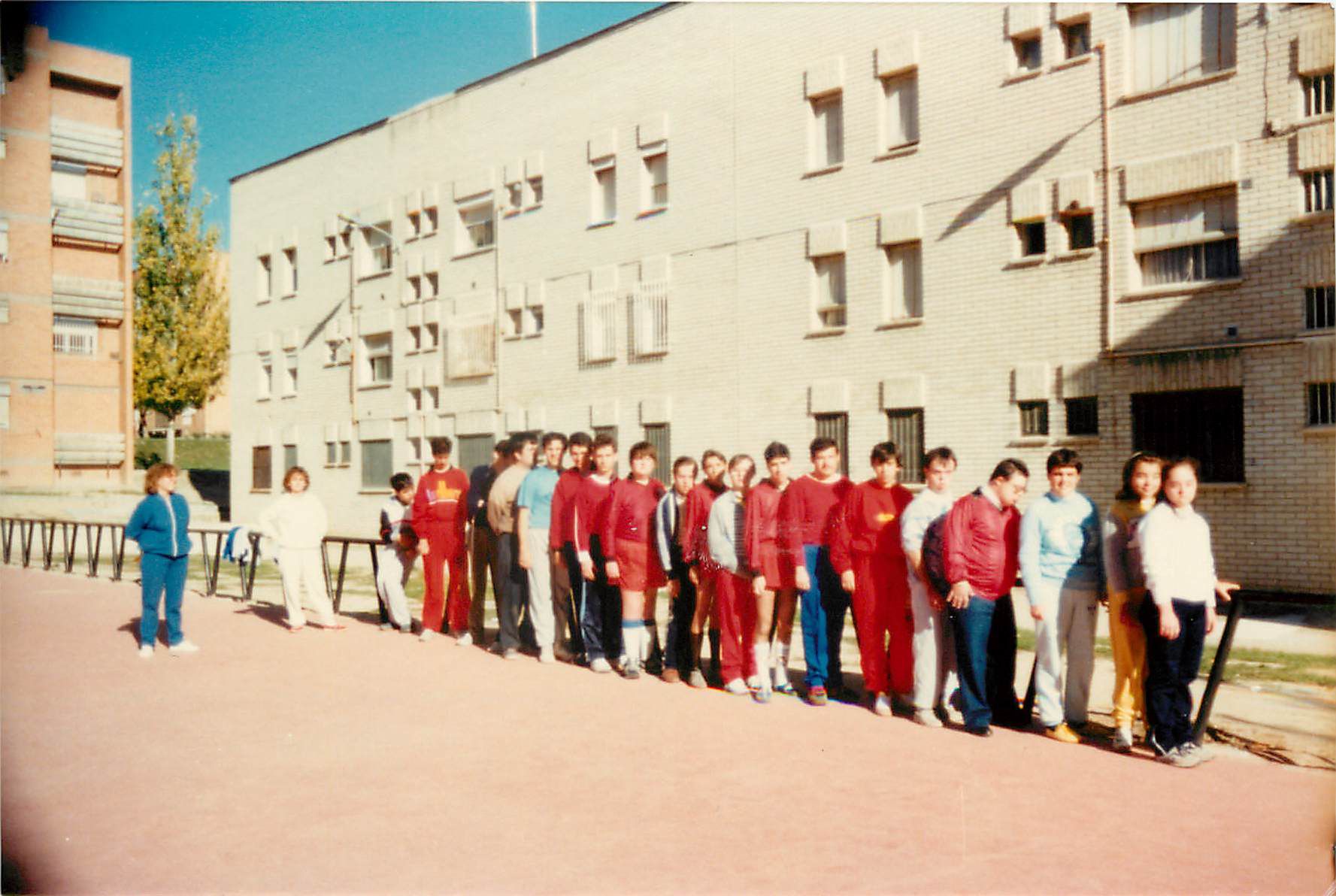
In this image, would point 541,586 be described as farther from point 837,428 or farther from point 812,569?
point 837,428

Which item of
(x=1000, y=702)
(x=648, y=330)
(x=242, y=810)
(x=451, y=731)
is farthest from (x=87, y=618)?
(x=648, y=330)

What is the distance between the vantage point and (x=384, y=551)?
38.5 ft

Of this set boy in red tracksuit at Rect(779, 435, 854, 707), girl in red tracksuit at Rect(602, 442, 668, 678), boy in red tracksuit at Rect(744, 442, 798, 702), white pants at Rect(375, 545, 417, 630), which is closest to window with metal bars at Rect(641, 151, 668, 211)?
white pants at Rect(375, 545, 417, 630)

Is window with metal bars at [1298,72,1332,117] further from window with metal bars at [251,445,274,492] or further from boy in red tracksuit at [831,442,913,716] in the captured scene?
window with metal bars at [251,445,274,492]

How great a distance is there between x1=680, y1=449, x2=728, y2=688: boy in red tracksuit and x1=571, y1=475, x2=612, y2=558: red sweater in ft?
2.84

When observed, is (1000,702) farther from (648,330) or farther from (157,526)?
(648,330)

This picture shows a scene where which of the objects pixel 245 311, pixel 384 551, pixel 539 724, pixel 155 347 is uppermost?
pixel 245 311

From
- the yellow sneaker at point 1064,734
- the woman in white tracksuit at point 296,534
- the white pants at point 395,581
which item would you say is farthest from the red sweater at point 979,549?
the woman in white tracksuit at point 296,534

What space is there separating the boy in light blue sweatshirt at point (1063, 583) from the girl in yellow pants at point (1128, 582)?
0.47 feet

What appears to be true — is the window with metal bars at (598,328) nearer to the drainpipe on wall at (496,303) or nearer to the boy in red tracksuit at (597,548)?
the drainpipe on wall at (496,303)

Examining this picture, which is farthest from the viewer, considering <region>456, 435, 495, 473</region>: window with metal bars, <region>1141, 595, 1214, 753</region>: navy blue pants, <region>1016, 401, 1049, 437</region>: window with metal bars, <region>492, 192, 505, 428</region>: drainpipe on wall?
<region>456, 435, 495, 473</region>: window with metal bars

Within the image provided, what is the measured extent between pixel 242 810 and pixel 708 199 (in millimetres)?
16985

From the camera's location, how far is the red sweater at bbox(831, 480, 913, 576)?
7672 millimetres

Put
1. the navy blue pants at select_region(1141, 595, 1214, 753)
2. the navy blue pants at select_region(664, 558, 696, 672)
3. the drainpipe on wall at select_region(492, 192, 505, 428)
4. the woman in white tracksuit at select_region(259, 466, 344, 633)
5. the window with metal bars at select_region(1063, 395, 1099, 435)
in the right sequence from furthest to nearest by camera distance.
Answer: the drainpipe on wall at select_region(492, 192, 505, 428), the window with metal bars at select_region(1063, 395, 1099, 435), the woman in white tracksuit at select_region(259, 466, 344, 633), the navy blue pants at select_region(664, 558, 696, 672), the navy blue pants at select_region(1141, 595, 1214, 753)
